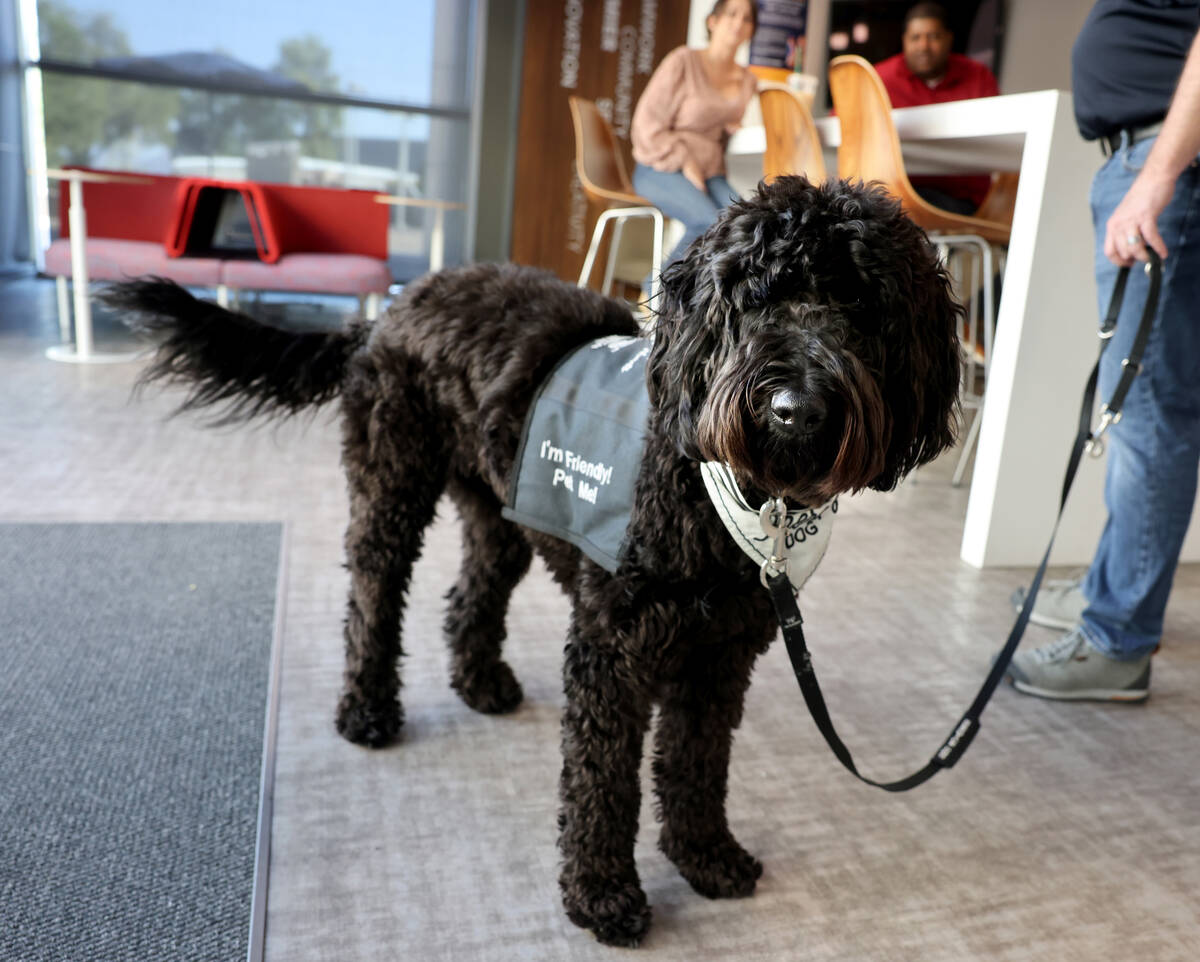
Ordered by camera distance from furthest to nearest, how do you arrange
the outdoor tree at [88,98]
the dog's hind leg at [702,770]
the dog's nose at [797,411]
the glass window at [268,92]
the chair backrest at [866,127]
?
the glass window at [268,92], the outdoor tree at [88,98], the chair backrest at [866,127], the dog's hind leg at [702,770], the dog's nose at [797,411]

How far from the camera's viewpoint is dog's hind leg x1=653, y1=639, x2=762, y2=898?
1405mm

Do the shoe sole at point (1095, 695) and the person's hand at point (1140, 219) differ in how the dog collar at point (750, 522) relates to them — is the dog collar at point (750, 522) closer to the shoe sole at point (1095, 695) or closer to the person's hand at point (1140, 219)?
the person's hand at point (1140, 219)

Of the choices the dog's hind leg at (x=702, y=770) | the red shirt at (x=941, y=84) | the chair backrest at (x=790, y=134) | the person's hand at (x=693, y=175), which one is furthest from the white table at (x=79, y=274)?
the dog's hind leg at (x=702, y=770)

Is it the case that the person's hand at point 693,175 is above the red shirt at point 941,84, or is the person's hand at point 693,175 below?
below

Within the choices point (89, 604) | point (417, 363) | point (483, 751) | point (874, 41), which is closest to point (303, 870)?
point (483, 751)

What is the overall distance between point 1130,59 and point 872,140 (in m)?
1.28

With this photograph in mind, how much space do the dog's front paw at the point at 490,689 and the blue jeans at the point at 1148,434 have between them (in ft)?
4.11

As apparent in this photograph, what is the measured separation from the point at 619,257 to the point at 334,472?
4.28 metres

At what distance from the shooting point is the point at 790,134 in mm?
3324

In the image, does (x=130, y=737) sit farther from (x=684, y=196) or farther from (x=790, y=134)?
(x=684, y=196)

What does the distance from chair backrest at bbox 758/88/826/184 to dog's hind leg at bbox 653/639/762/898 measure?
88.0 inches

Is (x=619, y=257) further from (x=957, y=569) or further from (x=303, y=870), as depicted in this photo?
(x=303, y=870)

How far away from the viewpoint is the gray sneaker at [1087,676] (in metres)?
2.07

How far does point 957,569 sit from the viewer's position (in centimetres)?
284
